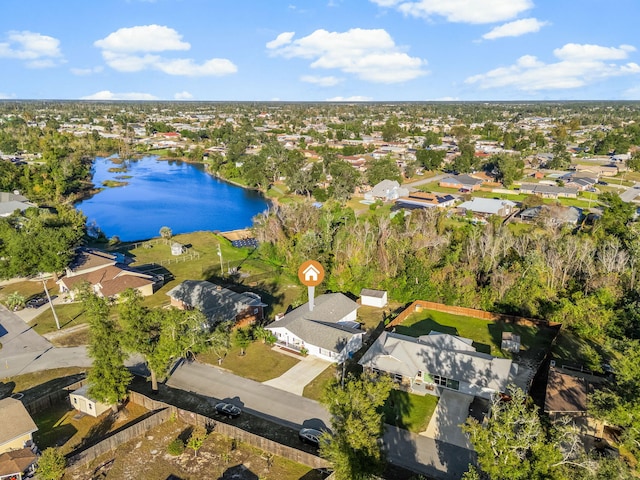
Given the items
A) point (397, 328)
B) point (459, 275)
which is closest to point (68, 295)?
point (397, 328)

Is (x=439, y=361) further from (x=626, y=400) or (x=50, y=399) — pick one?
(x=50, y=399)

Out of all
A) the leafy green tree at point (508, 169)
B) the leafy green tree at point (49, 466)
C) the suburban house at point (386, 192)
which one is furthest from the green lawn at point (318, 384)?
the leafy green tree at point (508, 169)

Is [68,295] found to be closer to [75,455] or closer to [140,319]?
[140,319]

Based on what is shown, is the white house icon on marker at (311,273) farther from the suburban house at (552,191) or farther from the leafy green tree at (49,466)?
the suburban house at (552,191)

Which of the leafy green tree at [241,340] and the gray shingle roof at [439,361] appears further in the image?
the leafy green tree at [241,340]

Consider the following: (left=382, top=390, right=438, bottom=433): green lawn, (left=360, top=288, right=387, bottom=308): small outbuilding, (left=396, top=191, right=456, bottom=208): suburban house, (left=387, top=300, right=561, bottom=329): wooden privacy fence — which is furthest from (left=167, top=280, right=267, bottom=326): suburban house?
(left=396, top=191, right=456, bottom=208): suburban house

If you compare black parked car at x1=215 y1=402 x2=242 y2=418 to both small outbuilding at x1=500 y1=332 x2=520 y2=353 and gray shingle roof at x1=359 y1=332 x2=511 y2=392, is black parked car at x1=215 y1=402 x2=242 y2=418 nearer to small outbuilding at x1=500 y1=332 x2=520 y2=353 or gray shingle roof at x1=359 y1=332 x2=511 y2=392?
gray shingle roof at x1=359 y1=332 x2=511 y2=392
